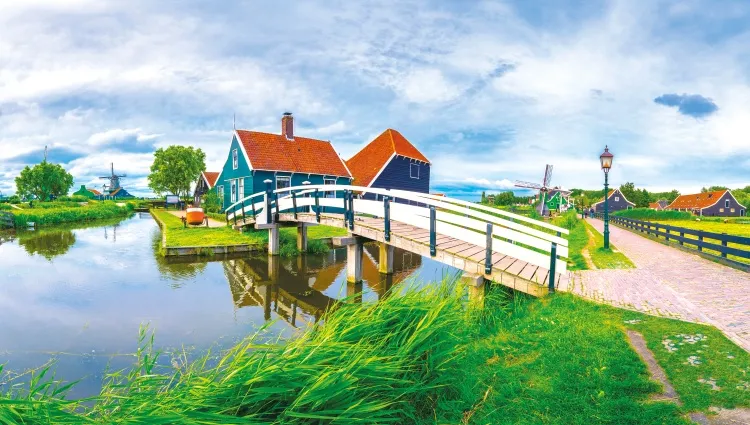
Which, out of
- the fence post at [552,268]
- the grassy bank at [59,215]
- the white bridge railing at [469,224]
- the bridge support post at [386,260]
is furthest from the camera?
the grassy bank at [59,215]

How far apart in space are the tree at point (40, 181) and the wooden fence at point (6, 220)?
49.2 metres

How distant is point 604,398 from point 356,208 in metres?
9.29

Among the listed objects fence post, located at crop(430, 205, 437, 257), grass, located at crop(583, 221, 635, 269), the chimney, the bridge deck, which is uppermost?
the chimney

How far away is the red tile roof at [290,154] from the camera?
84.1ft

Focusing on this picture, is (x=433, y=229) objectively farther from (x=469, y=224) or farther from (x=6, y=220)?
(x=6, y=220)

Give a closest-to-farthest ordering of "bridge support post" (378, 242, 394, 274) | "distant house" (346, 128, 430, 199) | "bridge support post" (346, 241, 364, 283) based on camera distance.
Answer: "bridge support post" (346, 241, 364, 283)
"bridge support post" (378, 242, 394, 274)
"distant house" (346, 128, 430, 199)

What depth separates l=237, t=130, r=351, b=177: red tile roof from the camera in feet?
84.1

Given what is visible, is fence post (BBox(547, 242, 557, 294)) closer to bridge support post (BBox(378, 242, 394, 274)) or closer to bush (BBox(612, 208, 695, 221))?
bridge support post (BBox(378, 242, 394, 274))

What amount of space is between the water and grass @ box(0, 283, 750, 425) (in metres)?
1.18

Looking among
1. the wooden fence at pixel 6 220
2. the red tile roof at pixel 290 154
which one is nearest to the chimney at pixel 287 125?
the red tile roof at pixel 290 154

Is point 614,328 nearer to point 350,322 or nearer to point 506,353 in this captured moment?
point 506,353

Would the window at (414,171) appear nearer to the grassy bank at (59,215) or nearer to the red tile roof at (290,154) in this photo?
the red tile roof at (290,154)

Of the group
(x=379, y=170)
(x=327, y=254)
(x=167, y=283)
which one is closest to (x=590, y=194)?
(x=379, y=170)

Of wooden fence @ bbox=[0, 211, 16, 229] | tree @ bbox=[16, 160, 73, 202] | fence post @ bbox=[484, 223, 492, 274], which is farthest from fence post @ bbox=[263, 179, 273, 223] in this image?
tree @ bbox=[16, 160, 73, 202]
